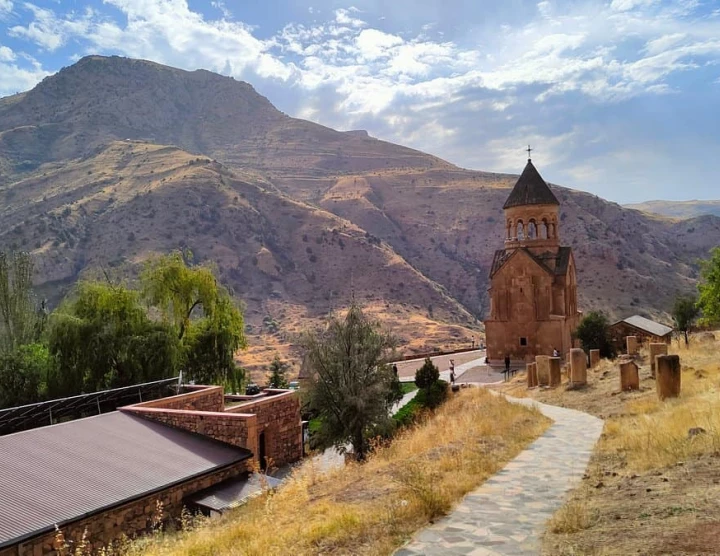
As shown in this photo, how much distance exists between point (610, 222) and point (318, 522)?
94.3 metres

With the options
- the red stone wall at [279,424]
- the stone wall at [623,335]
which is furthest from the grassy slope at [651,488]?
the stone wall at [623,335]

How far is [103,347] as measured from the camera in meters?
21.2

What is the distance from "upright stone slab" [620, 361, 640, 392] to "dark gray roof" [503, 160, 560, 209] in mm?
20028

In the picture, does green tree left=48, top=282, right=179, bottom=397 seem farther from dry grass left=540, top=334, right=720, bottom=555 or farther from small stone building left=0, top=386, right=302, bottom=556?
dry grass left=540, top=334, right=720, bottom=555

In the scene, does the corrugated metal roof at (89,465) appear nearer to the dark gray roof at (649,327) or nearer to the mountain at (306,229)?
the dark gray roof at (649,327)

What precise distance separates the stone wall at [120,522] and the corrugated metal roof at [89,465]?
15 cm

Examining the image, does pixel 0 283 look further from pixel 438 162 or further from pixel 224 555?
pixel 438 162

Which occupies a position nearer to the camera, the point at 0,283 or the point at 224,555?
the point at 224,555

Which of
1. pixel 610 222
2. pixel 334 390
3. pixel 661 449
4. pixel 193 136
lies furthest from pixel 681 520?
pixel 193 136

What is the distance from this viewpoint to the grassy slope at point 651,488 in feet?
14.8

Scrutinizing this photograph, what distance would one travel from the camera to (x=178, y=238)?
7400cm

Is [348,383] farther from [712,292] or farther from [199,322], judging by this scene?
[712,292]

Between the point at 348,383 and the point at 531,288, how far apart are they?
60.3 ft

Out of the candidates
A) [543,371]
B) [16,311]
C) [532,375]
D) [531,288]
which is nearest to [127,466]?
[543,371]
